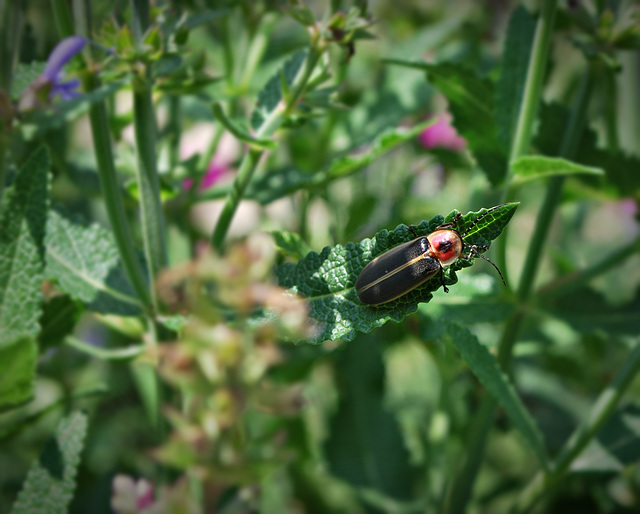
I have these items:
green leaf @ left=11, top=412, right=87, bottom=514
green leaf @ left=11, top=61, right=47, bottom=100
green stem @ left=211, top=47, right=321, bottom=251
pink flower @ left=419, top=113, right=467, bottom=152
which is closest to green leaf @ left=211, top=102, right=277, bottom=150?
green stem @ left=211, top=47, right=321, bottom=251

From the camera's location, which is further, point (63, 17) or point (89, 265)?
point (89, 265)

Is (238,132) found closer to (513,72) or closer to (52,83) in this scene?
(52,83)

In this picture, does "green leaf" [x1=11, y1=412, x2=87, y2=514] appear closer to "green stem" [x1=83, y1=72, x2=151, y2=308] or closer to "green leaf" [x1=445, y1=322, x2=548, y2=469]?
"green stem" [x1=83, y1=72, x2=151, y2=308]

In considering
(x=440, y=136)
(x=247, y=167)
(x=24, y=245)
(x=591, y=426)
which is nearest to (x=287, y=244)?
(x=247, y=167)

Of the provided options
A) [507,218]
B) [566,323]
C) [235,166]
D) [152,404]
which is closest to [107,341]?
[152,404]

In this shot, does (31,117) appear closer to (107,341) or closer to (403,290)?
(403,290)

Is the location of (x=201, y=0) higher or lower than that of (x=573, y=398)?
higher
